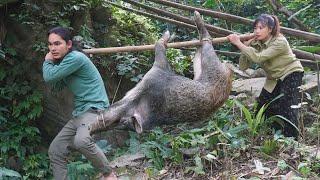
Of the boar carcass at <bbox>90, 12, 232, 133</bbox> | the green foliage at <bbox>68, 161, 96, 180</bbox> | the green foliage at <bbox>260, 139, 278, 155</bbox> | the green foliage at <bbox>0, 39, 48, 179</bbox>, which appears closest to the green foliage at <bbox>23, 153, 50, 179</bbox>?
the green foliage at <bbox>0, 39, 48, 179</bbox>

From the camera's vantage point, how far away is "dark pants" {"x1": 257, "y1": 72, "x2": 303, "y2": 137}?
561 centimetres

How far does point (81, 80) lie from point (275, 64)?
7.96 ft

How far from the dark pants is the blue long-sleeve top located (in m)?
2.25

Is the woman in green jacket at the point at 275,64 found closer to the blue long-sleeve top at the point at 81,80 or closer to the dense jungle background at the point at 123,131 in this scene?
the dense jungle background at the point at 123,131

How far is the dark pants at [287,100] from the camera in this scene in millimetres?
5613

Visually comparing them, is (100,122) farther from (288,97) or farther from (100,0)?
(100,0)

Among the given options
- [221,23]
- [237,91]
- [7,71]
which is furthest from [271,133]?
[221,23]

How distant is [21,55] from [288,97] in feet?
13.0

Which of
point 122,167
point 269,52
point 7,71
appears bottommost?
point 122,167

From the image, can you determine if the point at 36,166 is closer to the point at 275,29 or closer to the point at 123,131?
the point at 123,131

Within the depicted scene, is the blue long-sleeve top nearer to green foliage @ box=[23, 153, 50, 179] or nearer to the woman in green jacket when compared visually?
the woman in green jacket

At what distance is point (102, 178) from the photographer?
5.25 meters

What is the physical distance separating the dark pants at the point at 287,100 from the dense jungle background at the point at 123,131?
0.20m

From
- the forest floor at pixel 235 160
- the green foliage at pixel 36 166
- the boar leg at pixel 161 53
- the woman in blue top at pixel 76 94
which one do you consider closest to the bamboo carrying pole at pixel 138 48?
the boar leg at pixel 161 53
